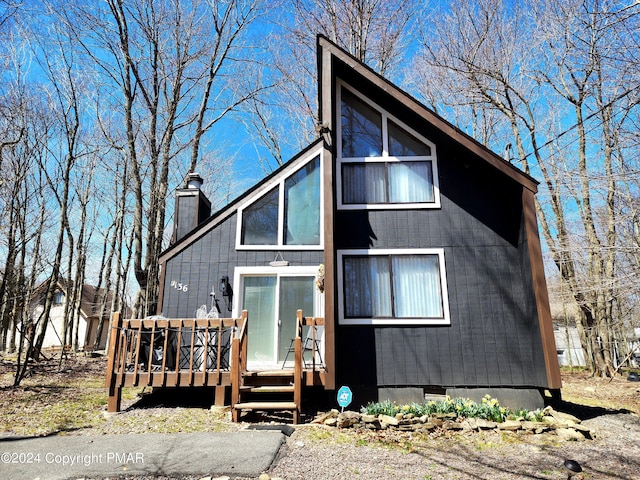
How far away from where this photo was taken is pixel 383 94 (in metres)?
7.80

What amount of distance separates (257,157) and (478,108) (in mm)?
10650

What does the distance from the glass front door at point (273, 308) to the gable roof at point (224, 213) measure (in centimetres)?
127

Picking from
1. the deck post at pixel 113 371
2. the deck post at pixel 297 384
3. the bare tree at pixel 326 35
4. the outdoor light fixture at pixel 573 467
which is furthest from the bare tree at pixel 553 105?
the deck post at pixel 113 371

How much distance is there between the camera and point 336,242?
732 centimetres

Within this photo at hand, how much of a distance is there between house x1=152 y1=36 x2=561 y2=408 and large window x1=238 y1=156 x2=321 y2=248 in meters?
0.02

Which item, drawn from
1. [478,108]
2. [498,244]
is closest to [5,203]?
[498,244]

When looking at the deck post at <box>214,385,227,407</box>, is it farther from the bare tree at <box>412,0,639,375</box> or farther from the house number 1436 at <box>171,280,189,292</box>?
the bare tree at <box>412,0,639,375</box>

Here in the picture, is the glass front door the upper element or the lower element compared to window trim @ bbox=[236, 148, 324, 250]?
lower

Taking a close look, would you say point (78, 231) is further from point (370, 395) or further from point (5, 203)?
point (370, 395)

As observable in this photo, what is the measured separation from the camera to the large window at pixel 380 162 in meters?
7.59

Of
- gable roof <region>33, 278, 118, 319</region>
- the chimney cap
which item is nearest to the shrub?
the chimney cap

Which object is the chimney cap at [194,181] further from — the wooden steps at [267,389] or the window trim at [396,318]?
the wooden steps at [267,389]

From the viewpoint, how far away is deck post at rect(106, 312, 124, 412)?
20.5 feet

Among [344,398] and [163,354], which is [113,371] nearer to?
[163,354]
